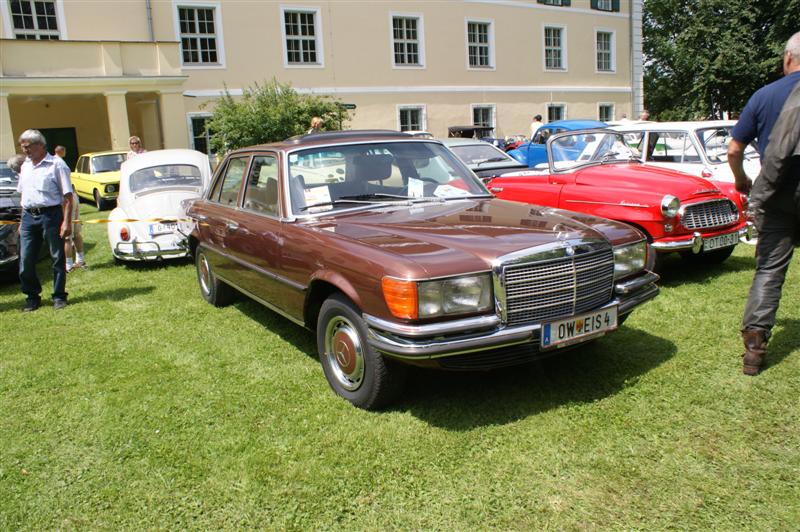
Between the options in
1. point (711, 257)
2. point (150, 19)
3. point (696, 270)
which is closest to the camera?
point (696, 270)

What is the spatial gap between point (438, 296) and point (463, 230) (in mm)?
685

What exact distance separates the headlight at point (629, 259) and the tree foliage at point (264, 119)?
13042mm

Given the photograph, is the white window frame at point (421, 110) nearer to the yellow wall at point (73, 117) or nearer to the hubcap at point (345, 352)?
the yellow wall at point (73, 117)

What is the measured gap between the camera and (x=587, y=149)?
7746 mm

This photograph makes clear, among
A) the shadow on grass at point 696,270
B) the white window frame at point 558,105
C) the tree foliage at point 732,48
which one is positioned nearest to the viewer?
the shadow on grass at point 696,270

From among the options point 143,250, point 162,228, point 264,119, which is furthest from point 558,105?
point 143,250

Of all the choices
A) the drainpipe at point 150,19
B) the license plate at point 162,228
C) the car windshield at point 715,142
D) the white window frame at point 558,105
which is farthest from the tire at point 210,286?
the white window frame at point 558,105

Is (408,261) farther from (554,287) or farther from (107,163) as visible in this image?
(107,163)

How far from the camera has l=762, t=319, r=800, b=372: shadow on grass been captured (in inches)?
176

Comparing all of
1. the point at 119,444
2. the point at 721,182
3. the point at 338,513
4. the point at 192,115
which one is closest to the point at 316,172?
the point at 119,444

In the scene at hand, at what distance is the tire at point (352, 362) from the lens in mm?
3830

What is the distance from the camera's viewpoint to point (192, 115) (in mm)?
21031

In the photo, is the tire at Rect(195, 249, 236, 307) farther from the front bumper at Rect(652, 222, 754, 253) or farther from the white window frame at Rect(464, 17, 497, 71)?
the white window frame at Rect(464, 17, 497, 71)

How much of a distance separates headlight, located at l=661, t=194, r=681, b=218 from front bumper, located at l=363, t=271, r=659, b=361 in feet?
10.6
